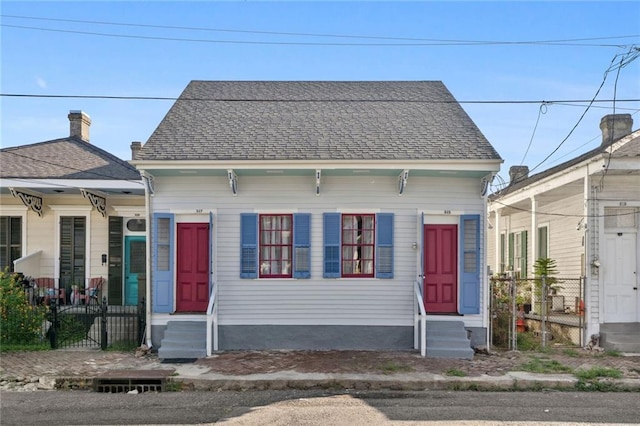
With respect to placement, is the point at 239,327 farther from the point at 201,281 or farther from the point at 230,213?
the point at 230,213

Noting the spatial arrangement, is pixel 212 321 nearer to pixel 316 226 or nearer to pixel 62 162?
pixel 316 226

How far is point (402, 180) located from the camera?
34.0ft

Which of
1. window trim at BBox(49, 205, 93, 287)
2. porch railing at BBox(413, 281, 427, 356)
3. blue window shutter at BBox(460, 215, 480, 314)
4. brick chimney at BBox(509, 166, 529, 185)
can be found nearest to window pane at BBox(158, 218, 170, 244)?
window trim at BBox(49, 205, 93, 287)

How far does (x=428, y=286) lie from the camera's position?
10.7 metres

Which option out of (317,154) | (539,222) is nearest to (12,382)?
(317,154)

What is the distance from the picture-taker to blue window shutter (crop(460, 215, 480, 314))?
10500 millimetres

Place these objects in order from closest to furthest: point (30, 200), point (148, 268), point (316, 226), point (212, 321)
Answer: point (212, 321)
point (148, 268)
point (316, 226)
point (30, 200)

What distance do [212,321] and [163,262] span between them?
1.67m

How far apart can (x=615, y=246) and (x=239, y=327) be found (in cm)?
841

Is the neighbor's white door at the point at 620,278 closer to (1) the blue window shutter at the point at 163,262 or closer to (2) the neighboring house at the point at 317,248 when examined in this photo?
(2) the neighboring house at the point at 317,248

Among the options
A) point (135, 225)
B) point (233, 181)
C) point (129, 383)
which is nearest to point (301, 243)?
point (233, 181)

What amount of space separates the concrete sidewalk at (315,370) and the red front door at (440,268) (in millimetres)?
1174

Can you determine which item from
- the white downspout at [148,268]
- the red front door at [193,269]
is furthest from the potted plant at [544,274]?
the white downspout at [148,268]

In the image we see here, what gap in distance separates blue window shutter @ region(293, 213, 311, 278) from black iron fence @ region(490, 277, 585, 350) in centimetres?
422
